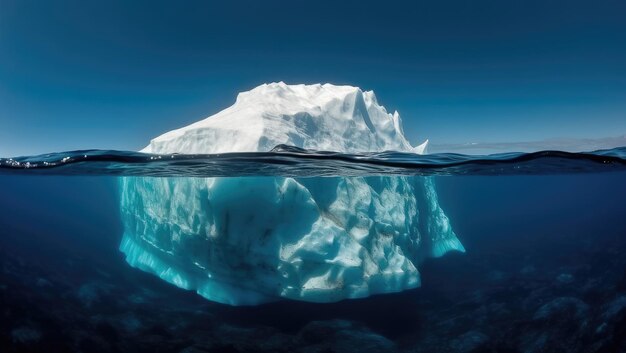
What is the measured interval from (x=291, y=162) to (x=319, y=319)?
21.0 feet

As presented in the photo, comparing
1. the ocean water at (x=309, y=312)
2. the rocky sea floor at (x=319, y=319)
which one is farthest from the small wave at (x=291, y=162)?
the rocky sea floor at (x=319, y=319)

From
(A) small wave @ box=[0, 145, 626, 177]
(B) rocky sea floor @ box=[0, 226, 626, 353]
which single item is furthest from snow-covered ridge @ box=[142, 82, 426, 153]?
(B) rocky sea floor @ box=[0, 226, 626, 353]

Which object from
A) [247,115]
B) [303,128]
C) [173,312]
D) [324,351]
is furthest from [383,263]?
[173,312]

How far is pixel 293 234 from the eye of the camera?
10.2m

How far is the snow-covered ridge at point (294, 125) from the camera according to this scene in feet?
34.8

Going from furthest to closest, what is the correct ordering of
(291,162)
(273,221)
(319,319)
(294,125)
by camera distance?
(319,319) < (294,125) < (291,162) < (273,221)

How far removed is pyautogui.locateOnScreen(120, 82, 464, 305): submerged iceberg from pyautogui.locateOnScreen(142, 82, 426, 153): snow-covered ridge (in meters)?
0.05

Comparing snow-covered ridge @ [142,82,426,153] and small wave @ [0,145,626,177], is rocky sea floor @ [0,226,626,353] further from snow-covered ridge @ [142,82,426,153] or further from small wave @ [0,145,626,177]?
snow-covered ridge @ [142,82,426,153]

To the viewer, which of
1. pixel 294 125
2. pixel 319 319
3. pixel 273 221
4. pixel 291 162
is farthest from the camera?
pixel 319 319

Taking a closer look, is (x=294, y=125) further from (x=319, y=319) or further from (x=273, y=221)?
(x=319, y=319)

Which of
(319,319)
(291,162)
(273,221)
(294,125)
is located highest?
(294,125)

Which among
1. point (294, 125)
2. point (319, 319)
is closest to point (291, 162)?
point (294, 125)

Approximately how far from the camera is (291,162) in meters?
10.5

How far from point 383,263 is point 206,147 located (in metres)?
7.26
